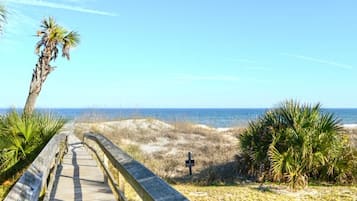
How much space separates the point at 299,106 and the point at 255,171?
2478mm

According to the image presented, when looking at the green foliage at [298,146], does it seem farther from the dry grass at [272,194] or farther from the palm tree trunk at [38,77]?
the palm tree trunk at [38,77]

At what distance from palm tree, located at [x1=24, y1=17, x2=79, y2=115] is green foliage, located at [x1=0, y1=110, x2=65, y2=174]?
266 inches

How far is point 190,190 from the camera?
31.6 feet

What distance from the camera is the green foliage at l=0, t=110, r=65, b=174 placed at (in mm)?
9289

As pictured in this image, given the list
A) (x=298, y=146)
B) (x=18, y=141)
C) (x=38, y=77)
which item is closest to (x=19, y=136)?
(x=18, y=141)

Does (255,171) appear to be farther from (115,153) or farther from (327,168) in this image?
(115,153)

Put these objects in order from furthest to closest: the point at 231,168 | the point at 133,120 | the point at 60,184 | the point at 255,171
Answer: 1. the point at 133,120
2. the point at 231,168
3. the point at 255,171
4. the point at 60,184

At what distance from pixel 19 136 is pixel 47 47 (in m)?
9.08

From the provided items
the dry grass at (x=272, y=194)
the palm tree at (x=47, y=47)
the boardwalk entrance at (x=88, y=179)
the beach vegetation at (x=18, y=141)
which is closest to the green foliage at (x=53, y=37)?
the palm tree at (x=47, y=47)

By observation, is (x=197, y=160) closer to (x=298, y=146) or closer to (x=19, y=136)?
(x=298, y=146)

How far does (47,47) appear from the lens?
59.9 feet

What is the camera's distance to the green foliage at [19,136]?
9.29 meters

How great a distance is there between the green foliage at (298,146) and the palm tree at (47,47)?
9.45 metres

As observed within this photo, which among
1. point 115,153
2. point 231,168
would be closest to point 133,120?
point 231,168
